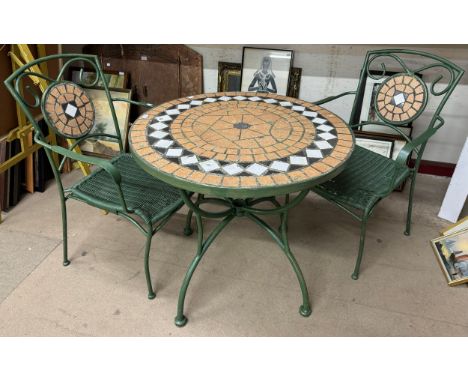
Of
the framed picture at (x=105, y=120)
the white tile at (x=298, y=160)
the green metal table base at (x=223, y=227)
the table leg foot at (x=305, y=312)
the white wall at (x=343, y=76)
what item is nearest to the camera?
the white tile at (x=298, y=160)

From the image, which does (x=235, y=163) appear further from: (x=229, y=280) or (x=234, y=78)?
(x=234, y=78)

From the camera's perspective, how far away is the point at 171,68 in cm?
301

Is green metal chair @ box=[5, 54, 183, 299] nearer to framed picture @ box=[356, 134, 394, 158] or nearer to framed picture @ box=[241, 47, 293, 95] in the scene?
framed picture @ box=[241, 47, 293, 95]

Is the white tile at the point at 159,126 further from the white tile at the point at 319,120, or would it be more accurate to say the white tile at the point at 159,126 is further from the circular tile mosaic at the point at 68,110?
the white tile at the point at 319,120

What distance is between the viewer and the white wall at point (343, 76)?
2.73 meters

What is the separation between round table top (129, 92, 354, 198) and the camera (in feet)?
4.90

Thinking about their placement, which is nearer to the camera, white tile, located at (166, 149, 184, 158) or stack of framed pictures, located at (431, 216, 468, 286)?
white tile, located at (166, 149, 184, 158)

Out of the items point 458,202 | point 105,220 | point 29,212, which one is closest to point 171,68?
point 105,220

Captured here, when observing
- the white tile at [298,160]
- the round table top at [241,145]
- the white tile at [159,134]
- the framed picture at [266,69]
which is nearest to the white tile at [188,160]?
the round table top at [241,145]

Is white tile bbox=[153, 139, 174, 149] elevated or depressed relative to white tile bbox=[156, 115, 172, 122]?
depressed

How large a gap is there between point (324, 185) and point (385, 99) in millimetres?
678

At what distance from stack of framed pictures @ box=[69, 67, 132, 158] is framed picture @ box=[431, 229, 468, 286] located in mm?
2346

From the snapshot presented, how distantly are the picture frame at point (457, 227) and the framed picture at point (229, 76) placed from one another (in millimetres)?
1729

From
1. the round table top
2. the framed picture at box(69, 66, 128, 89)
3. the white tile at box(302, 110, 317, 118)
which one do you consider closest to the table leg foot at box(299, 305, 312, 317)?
the round table top
